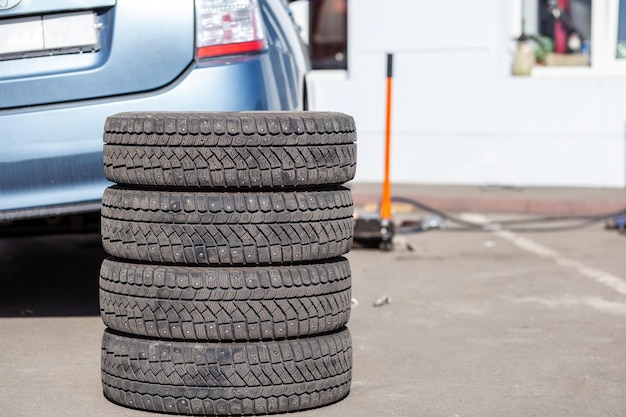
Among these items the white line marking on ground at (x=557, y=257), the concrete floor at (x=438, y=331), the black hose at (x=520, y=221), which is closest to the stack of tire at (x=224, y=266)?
the concrete floor at (x=438, y=331)

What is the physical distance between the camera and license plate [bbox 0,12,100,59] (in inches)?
190

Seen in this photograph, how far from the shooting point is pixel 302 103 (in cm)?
573

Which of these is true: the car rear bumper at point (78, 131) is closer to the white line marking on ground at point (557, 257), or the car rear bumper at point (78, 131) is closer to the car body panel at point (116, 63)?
the car body panel at point (116, 63)

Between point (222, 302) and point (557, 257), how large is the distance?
4325 mm

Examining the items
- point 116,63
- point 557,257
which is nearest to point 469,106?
point 557,257

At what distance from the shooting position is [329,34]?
12.8m

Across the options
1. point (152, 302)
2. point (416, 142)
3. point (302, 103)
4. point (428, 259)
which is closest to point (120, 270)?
point (152, 302)

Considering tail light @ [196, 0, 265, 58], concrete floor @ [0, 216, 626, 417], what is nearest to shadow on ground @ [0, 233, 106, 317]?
concrete floor @ [0, 216, 626, 417]

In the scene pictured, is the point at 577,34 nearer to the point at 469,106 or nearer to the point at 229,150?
the point at 469,106

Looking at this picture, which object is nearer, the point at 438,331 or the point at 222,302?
the point at 222,302

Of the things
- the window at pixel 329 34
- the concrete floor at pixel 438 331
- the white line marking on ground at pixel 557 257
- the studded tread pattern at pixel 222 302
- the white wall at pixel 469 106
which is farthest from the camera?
the window at pixel 329 34

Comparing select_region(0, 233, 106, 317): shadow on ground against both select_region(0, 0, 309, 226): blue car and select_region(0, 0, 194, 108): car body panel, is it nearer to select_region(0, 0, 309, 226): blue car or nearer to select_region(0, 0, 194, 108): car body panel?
select_region(0, 0, 309, 226): blue car

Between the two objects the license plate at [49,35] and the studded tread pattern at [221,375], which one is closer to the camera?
the studded tread pattern at [221,375]

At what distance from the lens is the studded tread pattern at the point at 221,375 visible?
3.73 meters
